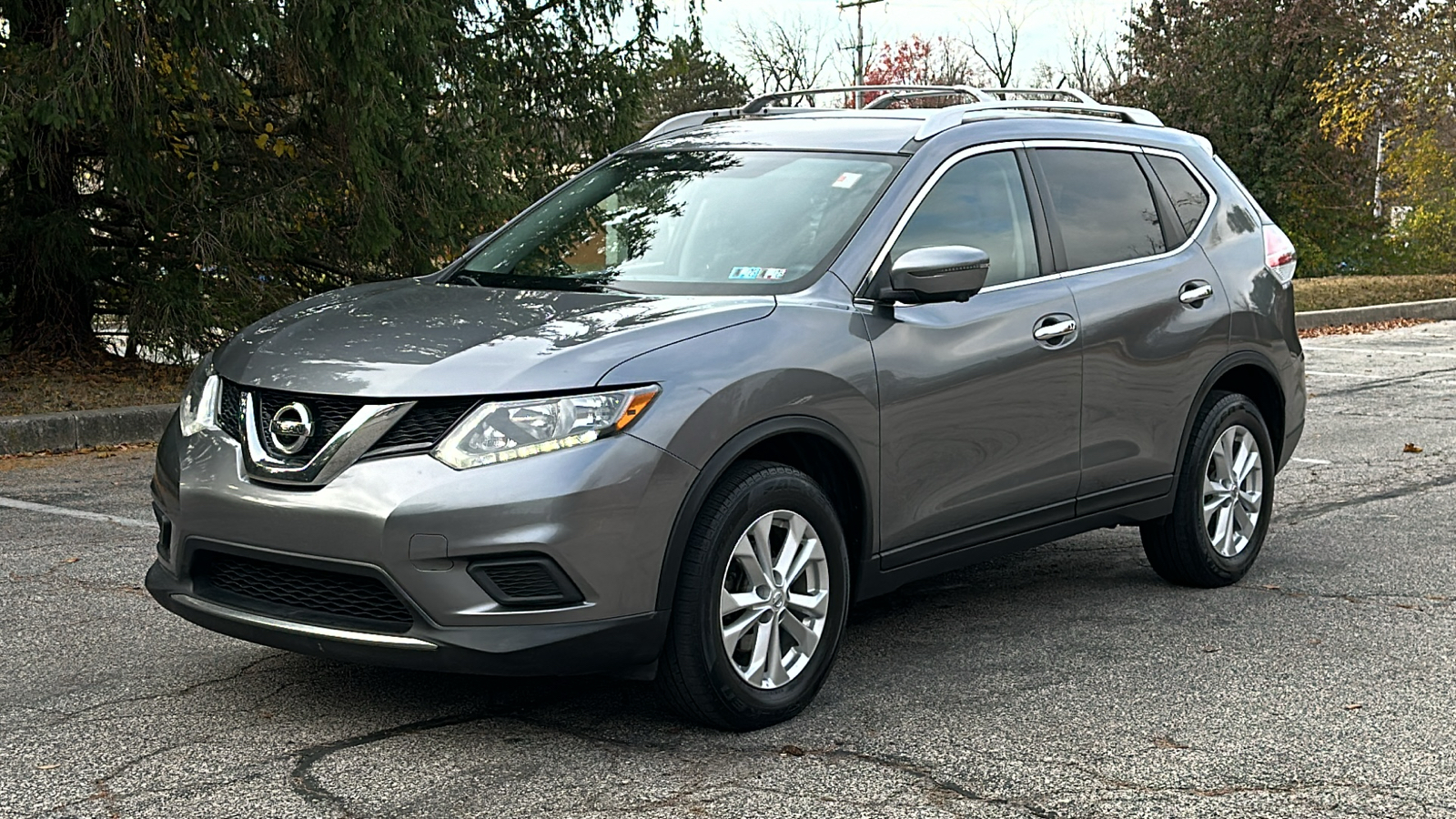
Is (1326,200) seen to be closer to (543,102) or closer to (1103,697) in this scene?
(543,102)

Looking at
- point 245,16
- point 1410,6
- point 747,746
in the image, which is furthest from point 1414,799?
point 1410,6

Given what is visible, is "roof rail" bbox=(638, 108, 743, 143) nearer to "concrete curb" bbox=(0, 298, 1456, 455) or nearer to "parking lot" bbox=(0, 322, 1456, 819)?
"parking lot" bbox=(0, 322, 1456, 819)

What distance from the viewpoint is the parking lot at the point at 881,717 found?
3.99 meters

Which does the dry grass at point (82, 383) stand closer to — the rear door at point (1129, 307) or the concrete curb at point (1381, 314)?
the rear door at point (1129, 307)

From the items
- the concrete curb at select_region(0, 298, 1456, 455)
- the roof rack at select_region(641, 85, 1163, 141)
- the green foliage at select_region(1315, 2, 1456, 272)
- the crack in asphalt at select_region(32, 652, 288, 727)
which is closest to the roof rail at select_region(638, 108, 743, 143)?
the roof rack at select_region(641, 85, 1163, 141)

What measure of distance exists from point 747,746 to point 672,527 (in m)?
Result: 0.67

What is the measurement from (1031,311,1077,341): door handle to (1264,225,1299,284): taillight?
59.7 inches

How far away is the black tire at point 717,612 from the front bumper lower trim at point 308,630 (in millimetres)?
656

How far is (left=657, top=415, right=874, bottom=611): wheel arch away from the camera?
13.8 ft

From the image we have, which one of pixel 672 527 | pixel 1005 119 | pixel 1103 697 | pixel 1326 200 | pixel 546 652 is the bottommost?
pixel 1326 200

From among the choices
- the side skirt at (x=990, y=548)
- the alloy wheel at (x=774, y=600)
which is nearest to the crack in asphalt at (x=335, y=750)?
the alloy wheel at (x=774, y=600)

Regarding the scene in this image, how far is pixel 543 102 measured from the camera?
13.7 meters

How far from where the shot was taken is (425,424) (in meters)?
4.09

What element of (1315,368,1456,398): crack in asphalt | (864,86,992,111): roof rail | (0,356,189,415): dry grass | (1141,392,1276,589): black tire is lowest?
(1315,368,1456,398): crack in asphalt
